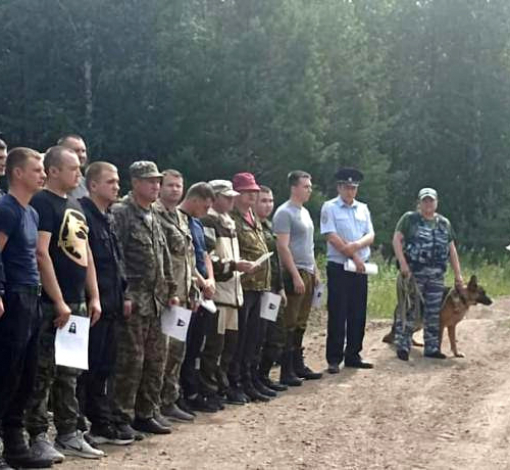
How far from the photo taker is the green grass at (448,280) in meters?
16.9

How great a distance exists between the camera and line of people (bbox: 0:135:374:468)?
635cm

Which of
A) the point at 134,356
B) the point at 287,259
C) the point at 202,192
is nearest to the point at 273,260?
the point at 287,259

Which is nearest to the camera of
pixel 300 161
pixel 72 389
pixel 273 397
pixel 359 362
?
pixel 72 389

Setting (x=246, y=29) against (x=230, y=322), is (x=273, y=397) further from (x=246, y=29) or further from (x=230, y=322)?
(x=246, y=29)

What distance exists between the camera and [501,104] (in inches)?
1619

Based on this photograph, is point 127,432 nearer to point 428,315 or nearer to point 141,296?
point 141,296

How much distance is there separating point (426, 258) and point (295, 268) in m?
2.31

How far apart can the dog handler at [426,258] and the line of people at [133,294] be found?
68.6 inches

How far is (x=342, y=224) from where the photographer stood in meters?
11.2

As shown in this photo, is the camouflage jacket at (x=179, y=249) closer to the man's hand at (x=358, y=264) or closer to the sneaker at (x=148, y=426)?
the sneaker at (x=148, y=426)

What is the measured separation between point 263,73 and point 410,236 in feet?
72.4

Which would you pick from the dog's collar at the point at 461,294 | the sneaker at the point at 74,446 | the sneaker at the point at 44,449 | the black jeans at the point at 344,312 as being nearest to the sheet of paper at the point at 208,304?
the sneaker at the point at 74,446

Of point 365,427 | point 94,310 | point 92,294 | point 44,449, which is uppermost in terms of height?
point 92,294

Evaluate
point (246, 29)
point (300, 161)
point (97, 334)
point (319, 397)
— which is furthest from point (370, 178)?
point (97, 334)
